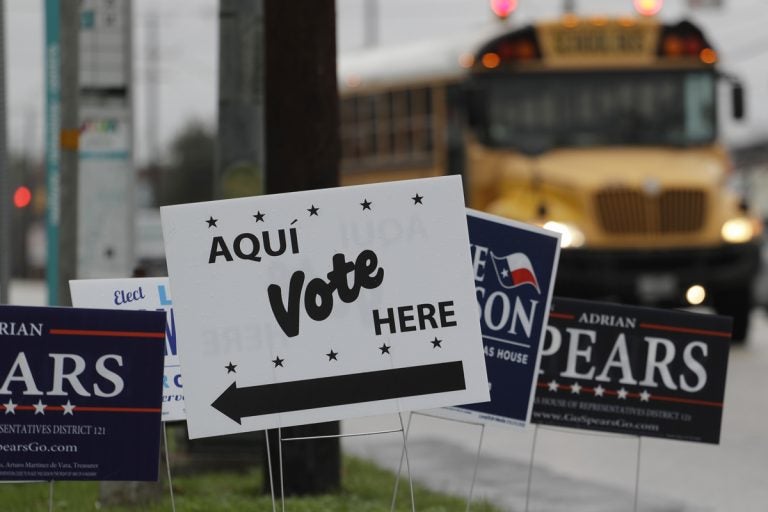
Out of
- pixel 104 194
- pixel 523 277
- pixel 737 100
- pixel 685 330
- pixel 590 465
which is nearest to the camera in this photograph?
pixel 523 277

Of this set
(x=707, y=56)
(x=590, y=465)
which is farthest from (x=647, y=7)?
(x=590, y=465)

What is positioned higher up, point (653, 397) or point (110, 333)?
point (110, 333)

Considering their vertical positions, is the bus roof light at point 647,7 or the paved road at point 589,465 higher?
the bus roof light at point 647,7

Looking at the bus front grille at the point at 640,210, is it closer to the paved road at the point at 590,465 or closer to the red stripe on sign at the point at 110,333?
the paved road at the point at 590,465

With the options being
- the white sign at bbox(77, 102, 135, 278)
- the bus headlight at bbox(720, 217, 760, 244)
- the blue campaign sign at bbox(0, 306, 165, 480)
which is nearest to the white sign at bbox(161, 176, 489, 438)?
the blue campaign sign at bbox(0, 306, 165, 480)

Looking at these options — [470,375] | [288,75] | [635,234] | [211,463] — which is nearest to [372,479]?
[211,463]

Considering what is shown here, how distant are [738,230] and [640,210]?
1.27 meters

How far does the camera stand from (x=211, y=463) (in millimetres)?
9352

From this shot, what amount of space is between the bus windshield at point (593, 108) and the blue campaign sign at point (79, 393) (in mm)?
12406

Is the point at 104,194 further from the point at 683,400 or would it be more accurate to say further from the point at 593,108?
the point at 593,108

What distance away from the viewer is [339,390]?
18.9ft

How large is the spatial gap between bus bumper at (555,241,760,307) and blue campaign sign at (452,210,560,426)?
10.6 m

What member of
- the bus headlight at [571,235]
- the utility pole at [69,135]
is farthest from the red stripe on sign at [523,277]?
the bus headlight at [571,235]

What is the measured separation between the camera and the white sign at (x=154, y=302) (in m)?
6.50
